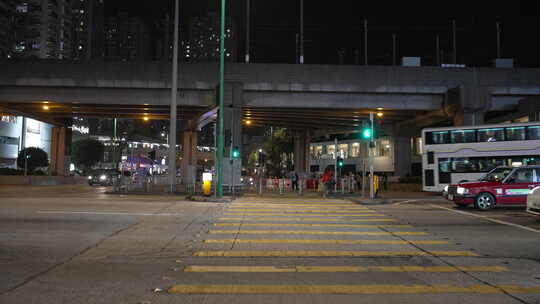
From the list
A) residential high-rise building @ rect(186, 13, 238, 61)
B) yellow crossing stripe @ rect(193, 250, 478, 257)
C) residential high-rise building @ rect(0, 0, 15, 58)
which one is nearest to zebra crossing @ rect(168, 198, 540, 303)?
yellow crossing stripe @ rect(193, 250, 478, 257)

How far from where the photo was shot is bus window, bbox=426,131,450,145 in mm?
27656

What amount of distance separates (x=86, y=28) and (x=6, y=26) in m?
53.0

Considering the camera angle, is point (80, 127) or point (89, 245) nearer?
point (89, 245)

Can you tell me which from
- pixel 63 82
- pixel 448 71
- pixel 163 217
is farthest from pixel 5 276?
pixel 448 71

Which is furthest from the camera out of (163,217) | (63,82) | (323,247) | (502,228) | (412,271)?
(63,82)

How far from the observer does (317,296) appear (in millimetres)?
5797

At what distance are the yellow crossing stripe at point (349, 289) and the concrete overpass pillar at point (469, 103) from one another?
1113 inches

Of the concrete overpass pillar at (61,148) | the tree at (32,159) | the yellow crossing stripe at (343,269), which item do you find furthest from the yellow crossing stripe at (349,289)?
the tree at (32,159)

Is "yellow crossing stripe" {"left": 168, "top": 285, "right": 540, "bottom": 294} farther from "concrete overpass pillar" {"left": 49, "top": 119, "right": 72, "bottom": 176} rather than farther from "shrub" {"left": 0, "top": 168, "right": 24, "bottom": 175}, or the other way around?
"shrub" {"left": 0, "top": 168, "right": 24, "bottom": 175}

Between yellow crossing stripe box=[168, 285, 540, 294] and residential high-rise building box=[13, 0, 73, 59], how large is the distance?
3755 inches

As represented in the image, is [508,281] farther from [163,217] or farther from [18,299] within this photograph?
[163,217]

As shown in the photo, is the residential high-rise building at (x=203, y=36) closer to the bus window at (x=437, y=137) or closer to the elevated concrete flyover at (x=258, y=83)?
the elevated concrete flyover at (x=258, y=83)

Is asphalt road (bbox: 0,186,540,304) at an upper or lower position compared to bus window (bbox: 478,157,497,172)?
lower

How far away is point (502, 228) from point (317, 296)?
29.3ft
